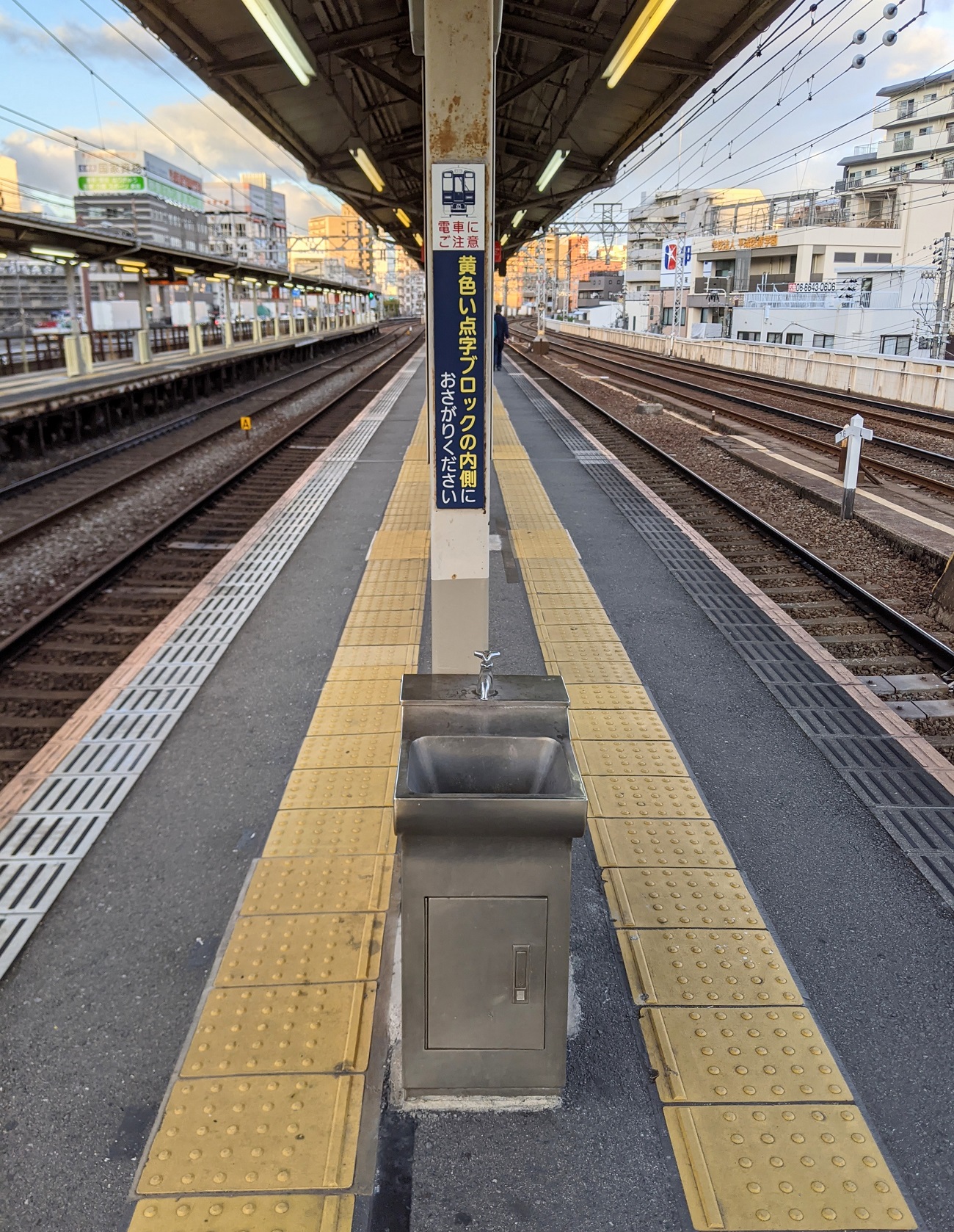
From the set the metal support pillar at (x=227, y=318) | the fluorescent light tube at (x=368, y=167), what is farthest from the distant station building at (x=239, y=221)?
the fluorescent light tube at (x=368, y=167)

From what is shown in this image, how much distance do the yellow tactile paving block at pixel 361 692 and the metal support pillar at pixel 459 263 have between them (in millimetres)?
1134

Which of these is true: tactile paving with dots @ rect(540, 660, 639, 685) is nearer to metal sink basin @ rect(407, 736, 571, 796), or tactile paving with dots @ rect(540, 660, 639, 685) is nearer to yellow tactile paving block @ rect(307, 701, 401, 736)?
yellow tactile paving block @ rect(307, 701, 401, 736)

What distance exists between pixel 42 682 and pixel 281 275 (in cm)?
→ 3494

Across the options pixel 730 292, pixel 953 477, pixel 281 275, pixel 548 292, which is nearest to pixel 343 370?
pixel 281 275

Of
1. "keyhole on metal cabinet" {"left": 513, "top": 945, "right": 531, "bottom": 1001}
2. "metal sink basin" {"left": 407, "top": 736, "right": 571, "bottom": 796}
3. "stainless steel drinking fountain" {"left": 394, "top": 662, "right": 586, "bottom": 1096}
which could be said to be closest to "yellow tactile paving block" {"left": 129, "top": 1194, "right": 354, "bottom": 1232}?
"stainless steel drinking fountain" {"left": 394, "top": 662, "right": 586, "bottom": 1096}

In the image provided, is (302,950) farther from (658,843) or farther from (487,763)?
(658,843)

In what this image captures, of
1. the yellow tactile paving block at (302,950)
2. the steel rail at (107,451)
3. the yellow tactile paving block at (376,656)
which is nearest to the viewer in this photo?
the yellow tactile paving block at (302,950)

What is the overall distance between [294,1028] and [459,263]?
10.5ft

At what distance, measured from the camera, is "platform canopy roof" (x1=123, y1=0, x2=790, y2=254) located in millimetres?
5844

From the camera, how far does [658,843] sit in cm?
390

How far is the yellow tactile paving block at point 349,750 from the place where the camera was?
4.58 meters

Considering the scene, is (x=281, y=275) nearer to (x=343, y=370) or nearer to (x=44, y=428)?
(x=343, y=370)

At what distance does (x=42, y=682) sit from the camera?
5.99 metres

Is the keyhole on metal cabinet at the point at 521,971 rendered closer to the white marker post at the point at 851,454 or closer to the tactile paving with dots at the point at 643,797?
the tactile paving with dots at the point at 643,797
